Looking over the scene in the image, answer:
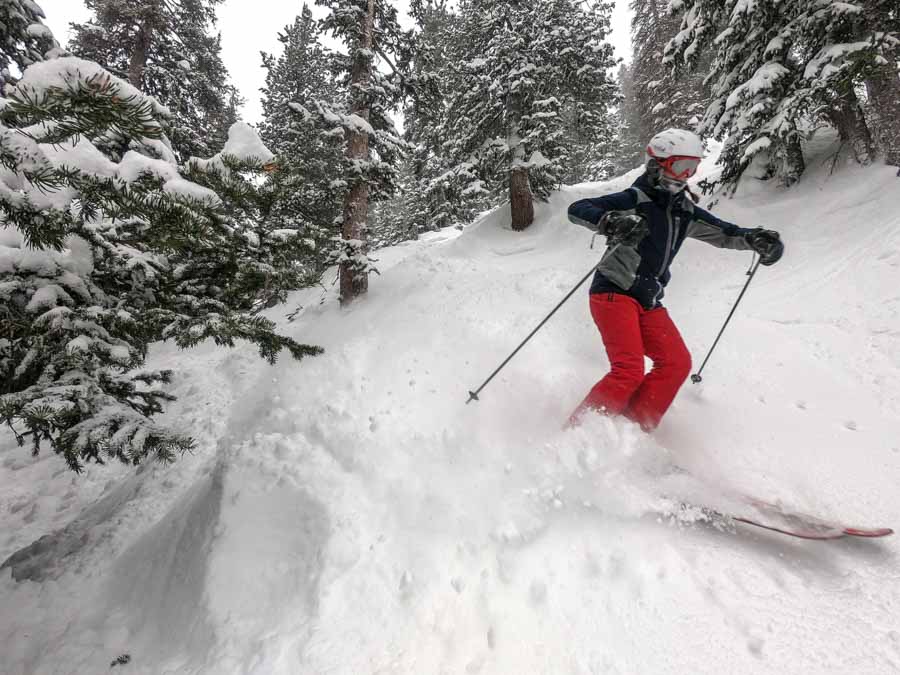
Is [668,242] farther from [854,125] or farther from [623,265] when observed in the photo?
[854,125]

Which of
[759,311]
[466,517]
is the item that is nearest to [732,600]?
[466,517]

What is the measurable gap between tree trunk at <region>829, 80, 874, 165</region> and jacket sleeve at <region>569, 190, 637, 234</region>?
247 inches

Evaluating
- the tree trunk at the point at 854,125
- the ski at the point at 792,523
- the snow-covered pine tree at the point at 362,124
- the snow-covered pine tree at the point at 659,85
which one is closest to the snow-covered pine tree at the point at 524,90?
the snow-covered pine tree at the point at 362,124

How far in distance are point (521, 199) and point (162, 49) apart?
39.7 feet

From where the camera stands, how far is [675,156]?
3262 mm

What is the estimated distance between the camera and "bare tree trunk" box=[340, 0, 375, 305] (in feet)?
28.0

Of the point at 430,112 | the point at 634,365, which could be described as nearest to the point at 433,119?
the point at 430,112

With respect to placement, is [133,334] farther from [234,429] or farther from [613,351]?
[613,351]

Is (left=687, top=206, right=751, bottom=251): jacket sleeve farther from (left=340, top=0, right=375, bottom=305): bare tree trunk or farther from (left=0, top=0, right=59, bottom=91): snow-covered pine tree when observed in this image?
(left=0, top=0, right=59, bottom=91): snow-covered pine tree

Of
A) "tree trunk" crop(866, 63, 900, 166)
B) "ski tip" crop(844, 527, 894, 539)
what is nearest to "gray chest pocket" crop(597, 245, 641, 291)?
"ski tip" crop(844, 527, 894, 539)

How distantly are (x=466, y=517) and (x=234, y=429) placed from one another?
3843 millimetres

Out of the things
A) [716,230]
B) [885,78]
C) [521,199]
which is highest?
[885,78]

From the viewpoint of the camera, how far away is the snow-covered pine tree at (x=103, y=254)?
1.63 meters

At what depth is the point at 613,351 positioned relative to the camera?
3338 millimetres
